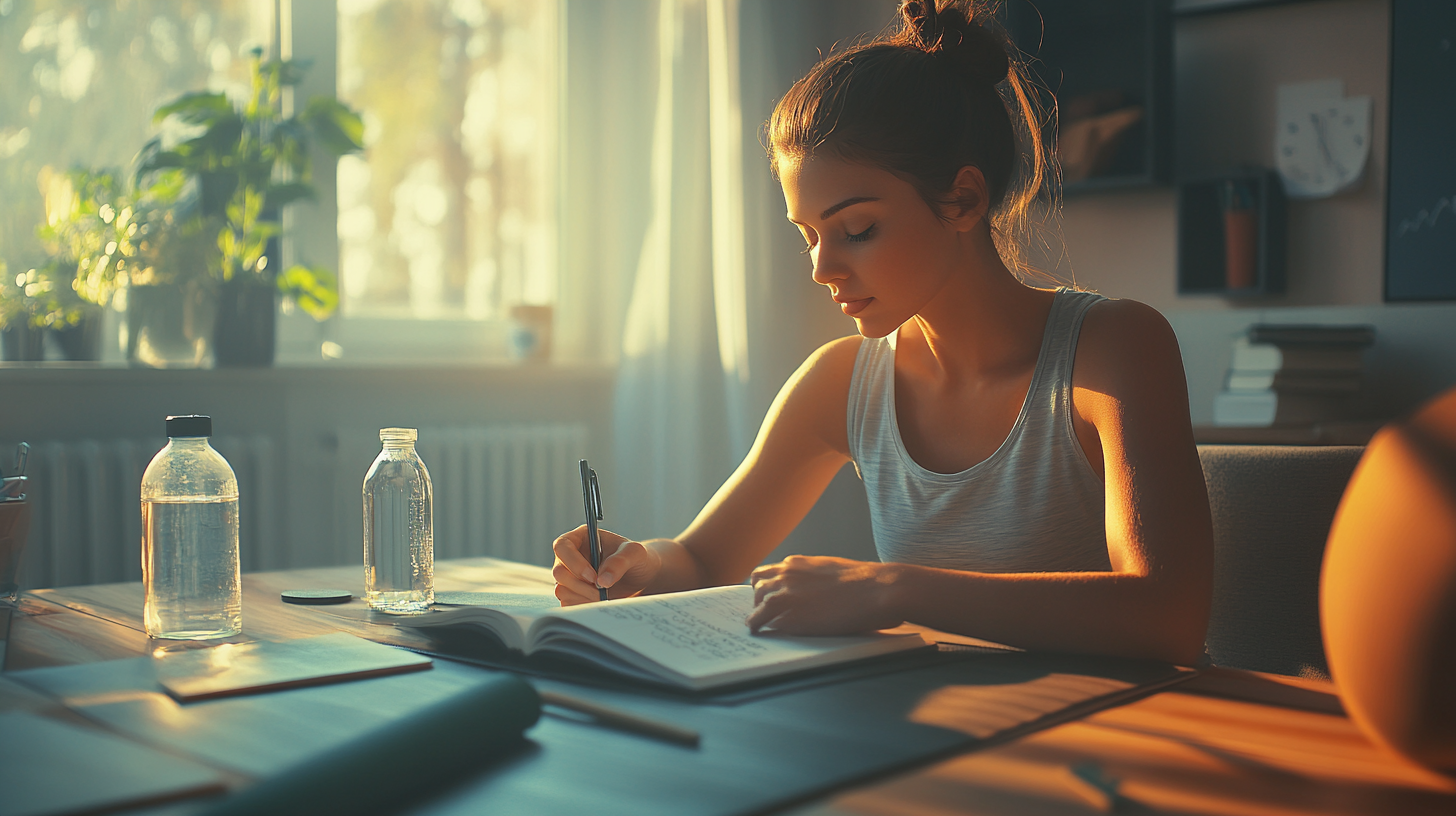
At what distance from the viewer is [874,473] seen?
1310mm

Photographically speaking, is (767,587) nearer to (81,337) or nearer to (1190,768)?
(1190,768)

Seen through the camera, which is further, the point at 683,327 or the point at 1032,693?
the point at 683,327

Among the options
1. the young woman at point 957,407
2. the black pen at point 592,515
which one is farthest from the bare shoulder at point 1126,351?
the black pen at point 592,515

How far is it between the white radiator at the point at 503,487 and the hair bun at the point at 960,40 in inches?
61.3

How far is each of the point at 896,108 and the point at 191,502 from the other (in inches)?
29.8

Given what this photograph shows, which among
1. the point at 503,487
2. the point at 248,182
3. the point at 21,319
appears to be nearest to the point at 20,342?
the point at 21,319

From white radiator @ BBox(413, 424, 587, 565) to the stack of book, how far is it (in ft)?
4.81

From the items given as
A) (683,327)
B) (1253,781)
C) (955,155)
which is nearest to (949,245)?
(955,155)

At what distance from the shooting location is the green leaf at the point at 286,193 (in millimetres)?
2193

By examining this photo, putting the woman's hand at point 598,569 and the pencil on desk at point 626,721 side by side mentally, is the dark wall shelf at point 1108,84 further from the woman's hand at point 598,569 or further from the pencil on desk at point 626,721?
the pencil on desk at point 626,721

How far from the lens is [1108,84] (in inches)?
101

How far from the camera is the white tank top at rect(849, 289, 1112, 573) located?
3.84 feet

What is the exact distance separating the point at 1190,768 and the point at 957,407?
714 millimetres

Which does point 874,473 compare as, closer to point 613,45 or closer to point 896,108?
point 896,108
